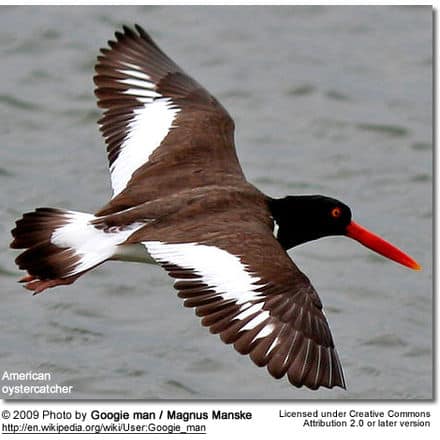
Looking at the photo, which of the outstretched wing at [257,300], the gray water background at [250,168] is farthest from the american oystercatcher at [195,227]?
the gray water background at [250,168]

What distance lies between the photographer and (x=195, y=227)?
7367mm

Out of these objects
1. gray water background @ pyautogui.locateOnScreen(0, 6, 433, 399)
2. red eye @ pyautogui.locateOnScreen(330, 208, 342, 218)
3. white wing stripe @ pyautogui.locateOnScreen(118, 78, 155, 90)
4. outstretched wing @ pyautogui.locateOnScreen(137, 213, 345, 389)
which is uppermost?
white wing stripe @ pyautogui.locateOnScreen(118, 78, 155, 90)

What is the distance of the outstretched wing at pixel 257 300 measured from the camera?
21.6ft

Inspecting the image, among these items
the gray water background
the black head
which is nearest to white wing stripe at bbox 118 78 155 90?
the gray water background

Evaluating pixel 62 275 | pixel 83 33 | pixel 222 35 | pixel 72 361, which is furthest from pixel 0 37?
pixel 62 275

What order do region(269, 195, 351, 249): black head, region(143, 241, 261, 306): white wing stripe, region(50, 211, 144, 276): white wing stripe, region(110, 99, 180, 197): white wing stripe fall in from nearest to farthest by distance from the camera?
region(143, 241, 261, 306): white wing stripe, region(50, 211, 144, 276): white wing stripe, region(269, 195, 351, 249): black head, region(110, 99, 180, 197): white wing stripe

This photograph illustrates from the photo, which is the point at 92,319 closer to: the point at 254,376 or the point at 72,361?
the point at 72,361

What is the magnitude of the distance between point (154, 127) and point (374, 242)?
1674mm

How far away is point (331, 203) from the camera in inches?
328

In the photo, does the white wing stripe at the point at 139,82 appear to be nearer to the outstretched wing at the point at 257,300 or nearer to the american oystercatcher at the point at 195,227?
the american oystercatcher at the point at 195,227

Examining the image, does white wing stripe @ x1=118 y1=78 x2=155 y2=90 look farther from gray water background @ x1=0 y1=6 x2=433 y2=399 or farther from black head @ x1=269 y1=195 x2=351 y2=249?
black head @ x1=269 y1=195 x2=351 y2=249

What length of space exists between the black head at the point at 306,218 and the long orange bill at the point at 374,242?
0.09m

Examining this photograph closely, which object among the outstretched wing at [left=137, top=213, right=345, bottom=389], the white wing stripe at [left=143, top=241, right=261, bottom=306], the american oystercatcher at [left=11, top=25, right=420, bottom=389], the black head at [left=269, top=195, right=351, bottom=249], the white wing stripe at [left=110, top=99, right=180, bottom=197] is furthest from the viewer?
the white wing stripe at [left=110, top=99, right=180, bottom=197]

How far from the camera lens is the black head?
317 inches
